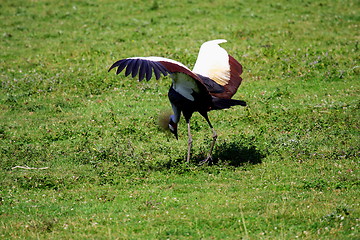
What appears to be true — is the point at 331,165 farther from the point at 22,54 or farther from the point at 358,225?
the point at 22,54

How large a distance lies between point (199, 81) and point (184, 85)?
38 cm

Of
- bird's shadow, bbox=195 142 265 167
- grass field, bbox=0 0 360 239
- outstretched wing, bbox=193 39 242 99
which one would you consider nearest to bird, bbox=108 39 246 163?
outstretched wing, bbox=193 39 242 99

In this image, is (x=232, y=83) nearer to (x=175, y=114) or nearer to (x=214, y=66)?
(x=214, y=66)

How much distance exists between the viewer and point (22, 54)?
16578 mm

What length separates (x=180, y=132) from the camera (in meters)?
10.8

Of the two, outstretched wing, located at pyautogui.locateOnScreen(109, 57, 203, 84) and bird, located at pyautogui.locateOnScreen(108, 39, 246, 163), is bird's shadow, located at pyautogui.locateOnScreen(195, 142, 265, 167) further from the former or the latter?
outstretched wing, located at pyautogui.locateOnScreen(109, 57, 203, 84)

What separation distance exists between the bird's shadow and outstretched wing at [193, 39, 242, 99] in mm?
1016

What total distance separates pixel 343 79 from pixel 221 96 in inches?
213

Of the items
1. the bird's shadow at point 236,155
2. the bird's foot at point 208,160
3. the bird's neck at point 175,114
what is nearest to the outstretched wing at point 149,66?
the bird's neck at point 175,114

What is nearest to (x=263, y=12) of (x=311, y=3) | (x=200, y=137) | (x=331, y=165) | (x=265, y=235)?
(x=311, y=3)

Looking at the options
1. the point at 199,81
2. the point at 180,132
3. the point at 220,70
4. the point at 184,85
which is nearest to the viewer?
the point at 199,81

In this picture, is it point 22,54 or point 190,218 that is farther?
point 22,54

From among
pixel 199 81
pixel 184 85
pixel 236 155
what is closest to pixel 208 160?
pixel 236 155

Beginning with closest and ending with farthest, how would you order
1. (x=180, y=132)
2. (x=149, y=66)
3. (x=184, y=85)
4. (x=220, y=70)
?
(x=149, y=66), (x=184, y=85), (x=220, y=70), (x=180, y=132)
